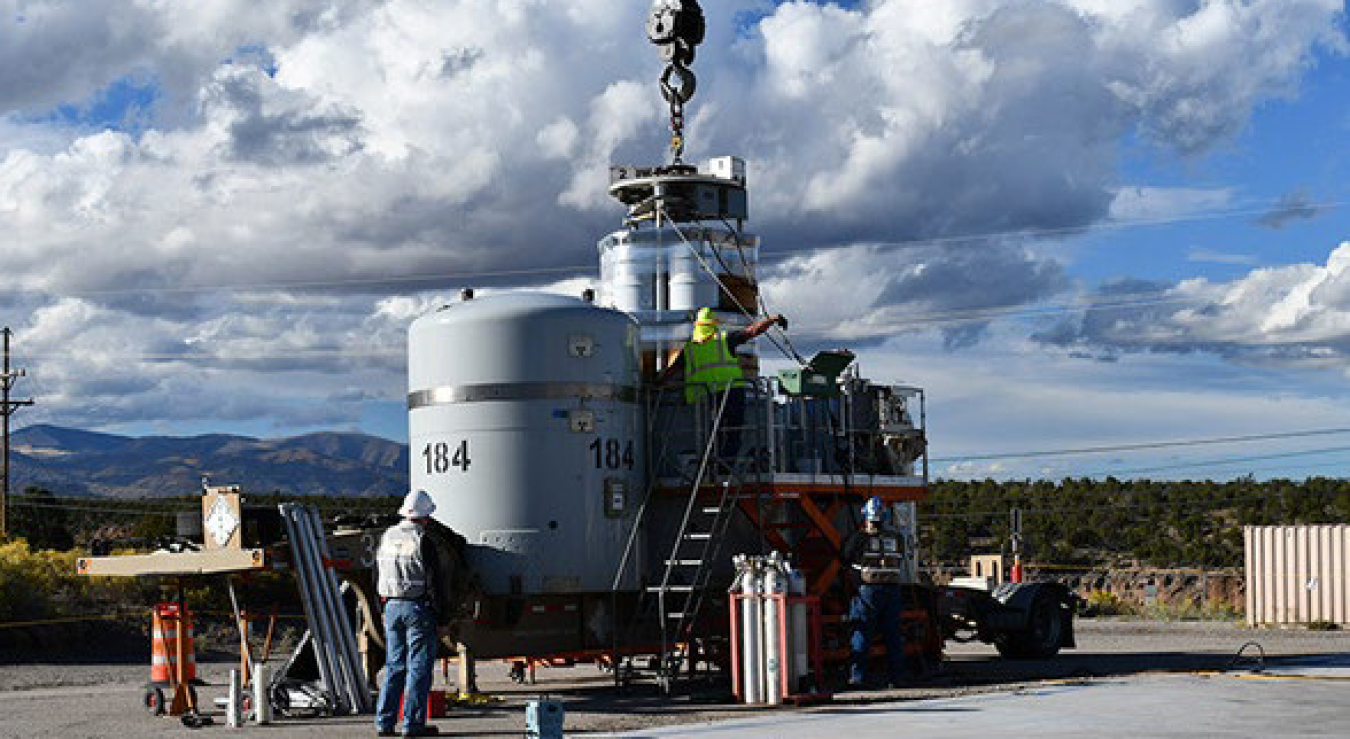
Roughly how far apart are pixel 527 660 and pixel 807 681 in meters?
4.09

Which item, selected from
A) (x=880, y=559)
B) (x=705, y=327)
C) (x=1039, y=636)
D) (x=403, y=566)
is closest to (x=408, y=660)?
(x=403, y=566)

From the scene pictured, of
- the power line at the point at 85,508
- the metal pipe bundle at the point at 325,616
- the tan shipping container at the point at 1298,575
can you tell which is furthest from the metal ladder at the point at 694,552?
the power line at the point at 85,508

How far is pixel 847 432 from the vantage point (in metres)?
24.3

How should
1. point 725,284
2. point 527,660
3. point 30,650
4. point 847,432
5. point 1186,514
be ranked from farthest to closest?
point 1186,514, point 30,650, point 725,284, point 847,432, point 527,660

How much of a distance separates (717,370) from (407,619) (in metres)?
6.58

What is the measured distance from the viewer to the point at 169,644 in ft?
65.9

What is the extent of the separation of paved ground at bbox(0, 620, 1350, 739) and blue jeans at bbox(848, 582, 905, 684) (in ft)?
1.60

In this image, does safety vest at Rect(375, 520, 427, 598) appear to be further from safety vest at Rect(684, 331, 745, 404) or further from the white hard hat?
safety vest at Rect(684, 331, 745, 404)

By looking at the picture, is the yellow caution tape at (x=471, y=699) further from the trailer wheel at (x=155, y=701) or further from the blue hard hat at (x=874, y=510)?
the blue hard hat at (x=874, y=510)

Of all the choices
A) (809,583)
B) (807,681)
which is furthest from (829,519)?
(807,681)

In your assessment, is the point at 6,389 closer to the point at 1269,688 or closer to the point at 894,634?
the point at 894,634

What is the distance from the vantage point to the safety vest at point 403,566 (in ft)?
57.0

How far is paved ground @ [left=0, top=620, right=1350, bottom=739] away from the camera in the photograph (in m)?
16.4

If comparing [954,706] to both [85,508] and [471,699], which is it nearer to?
[471,699]
